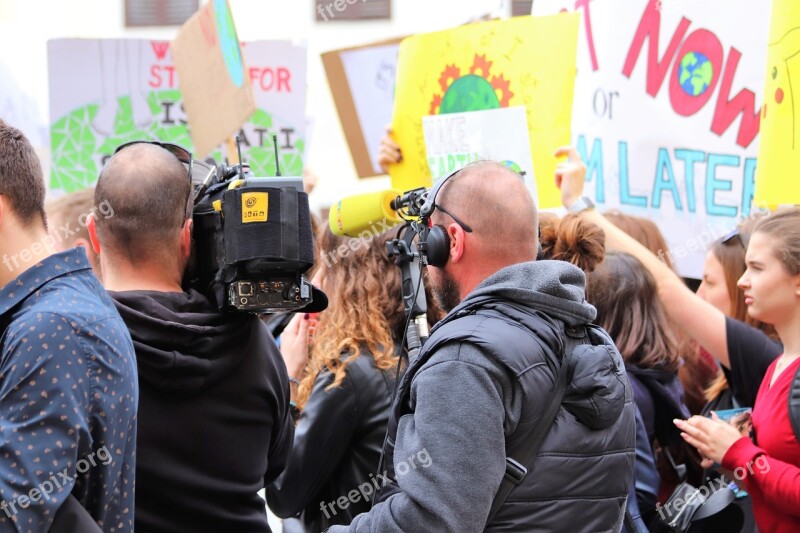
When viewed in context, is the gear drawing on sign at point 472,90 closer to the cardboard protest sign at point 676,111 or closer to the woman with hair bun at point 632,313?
the cardboard protest sign at point 676,111

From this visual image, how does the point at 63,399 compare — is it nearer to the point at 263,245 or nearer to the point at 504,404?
the point at 263,245

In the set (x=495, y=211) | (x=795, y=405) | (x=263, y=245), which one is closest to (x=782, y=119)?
(x=795, y=405)

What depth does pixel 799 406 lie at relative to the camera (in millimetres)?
2801

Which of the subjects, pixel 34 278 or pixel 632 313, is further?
pixel 632 313

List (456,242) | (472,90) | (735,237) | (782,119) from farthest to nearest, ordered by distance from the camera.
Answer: (472,90) → (735,237) → (782,119) → (456,242)

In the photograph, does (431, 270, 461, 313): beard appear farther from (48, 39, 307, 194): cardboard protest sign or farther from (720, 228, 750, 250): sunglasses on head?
(48, 39, 307, 194): cardboard protest sign

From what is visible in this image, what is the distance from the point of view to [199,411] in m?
2.41

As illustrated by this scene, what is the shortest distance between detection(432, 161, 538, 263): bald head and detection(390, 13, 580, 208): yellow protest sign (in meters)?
1.63

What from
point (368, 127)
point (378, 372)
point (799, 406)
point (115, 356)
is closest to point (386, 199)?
point (378, 372)

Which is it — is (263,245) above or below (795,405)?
above

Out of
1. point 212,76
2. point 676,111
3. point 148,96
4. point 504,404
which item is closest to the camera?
point 504,404

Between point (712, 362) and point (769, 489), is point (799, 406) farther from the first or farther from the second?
point (712, 362)

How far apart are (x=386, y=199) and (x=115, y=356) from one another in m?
1.09

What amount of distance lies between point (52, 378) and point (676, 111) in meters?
3.27
